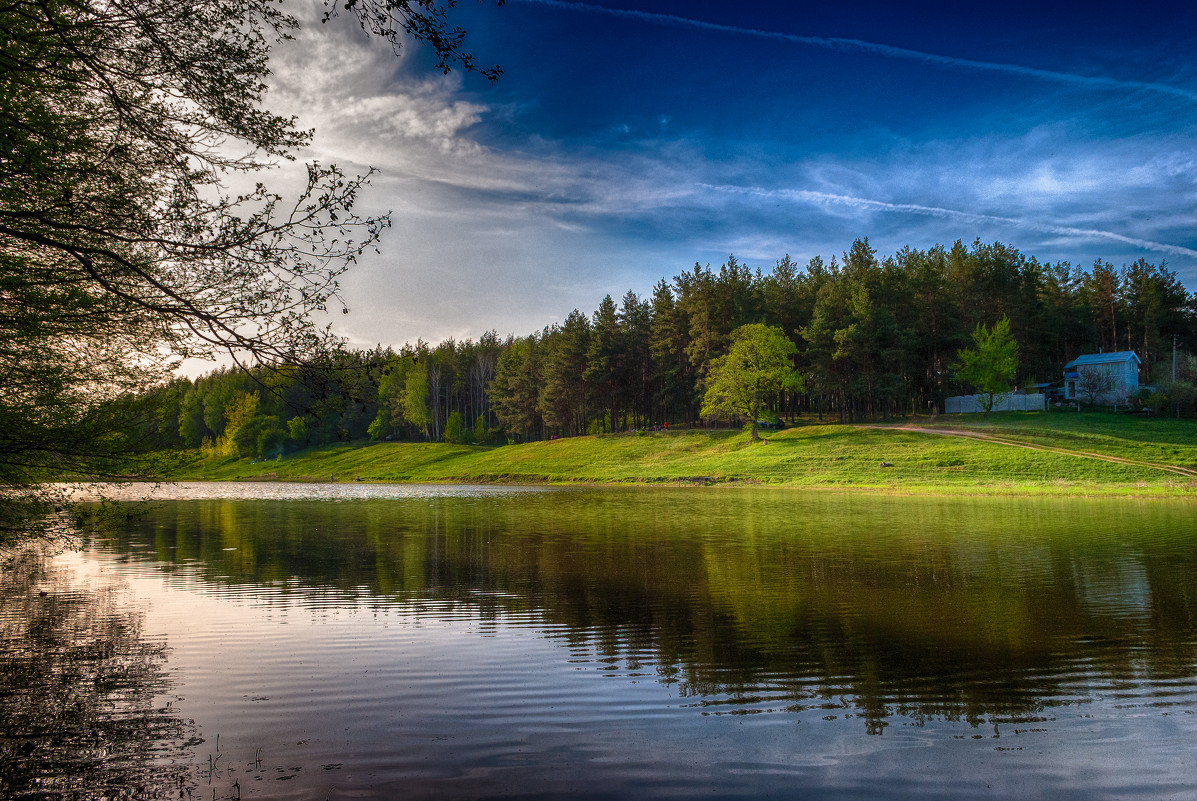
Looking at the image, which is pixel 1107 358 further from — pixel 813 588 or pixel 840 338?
pixel 813 588

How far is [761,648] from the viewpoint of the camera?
11.8 m

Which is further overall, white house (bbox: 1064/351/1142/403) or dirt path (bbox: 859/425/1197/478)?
white house (bbox: 1064/351/1142/403)

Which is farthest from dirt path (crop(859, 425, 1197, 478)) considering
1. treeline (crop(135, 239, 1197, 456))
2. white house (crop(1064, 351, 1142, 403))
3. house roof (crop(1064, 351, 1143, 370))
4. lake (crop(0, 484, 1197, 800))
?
lake (crop(0, 484, 1197, 800))

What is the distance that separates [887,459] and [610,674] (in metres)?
57.8

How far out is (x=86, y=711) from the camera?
29.0 ft

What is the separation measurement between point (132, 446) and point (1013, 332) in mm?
106953

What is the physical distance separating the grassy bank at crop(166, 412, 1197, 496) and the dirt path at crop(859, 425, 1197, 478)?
0.11 metres

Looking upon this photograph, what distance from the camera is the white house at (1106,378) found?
275 feet

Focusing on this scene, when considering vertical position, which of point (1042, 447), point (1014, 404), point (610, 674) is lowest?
point (1042, 447)

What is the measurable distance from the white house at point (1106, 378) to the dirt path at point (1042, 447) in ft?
88.7

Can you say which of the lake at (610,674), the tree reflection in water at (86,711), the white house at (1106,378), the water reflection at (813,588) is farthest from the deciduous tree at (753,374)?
the tree reflection in water at (86,711)

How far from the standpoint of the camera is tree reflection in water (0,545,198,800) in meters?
6.87

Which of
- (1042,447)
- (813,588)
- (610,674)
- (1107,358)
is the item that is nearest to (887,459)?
(1042,447)

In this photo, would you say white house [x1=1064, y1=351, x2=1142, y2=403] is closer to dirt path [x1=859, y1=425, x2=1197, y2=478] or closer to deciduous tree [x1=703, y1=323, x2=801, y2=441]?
dirt path [x1=859, y1=425, x2=1197, y2=478]
